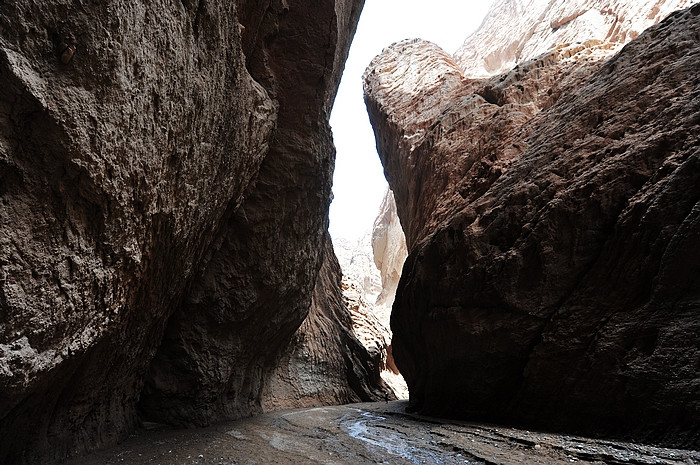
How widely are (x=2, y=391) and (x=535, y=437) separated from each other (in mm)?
5438

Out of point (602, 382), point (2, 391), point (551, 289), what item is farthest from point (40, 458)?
point (551, 289)

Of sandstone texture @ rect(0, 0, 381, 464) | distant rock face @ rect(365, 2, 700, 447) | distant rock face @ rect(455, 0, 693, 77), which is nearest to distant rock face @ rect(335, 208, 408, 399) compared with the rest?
distant rock face @ rect(365, 2, 700, 447)

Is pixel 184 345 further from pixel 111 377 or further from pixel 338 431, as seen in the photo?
pixel 338 431

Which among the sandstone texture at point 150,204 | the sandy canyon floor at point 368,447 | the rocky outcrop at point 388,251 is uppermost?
the rocky outcrop at point 388,251

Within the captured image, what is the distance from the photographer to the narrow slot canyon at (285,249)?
2746 mm

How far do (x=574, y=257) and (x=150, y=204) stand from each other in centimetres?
567

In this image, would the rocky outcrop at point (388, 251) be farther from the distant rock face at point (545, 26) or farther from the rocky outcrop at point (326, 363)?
the rocky outcrop at point (326, 363)

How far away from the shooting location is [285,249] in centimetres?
751

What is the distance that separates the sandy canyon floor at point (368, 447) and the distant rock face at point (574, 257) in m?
0.62

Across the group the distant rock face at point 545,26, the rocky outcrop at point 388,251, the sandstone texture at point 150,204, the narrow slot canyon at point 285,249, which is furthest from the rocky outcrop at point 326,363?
the rocky outcrop at point 388,251

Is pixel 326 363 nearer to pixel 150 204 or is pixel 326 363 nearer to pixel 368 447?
pixel 368 447

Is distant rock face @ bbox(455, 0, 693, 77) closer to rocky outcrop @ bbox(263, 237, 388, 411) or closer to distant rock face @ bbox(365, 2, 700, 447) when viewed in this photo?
distant rock face @ bbox(365, 2, 700, 447)

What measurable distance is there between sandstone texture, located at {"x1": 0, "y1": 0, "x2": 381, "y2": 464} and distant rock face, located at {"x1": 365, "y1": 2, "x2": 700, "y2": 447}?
10.8 feet

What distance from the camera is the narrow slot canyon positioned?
2.75 metres
